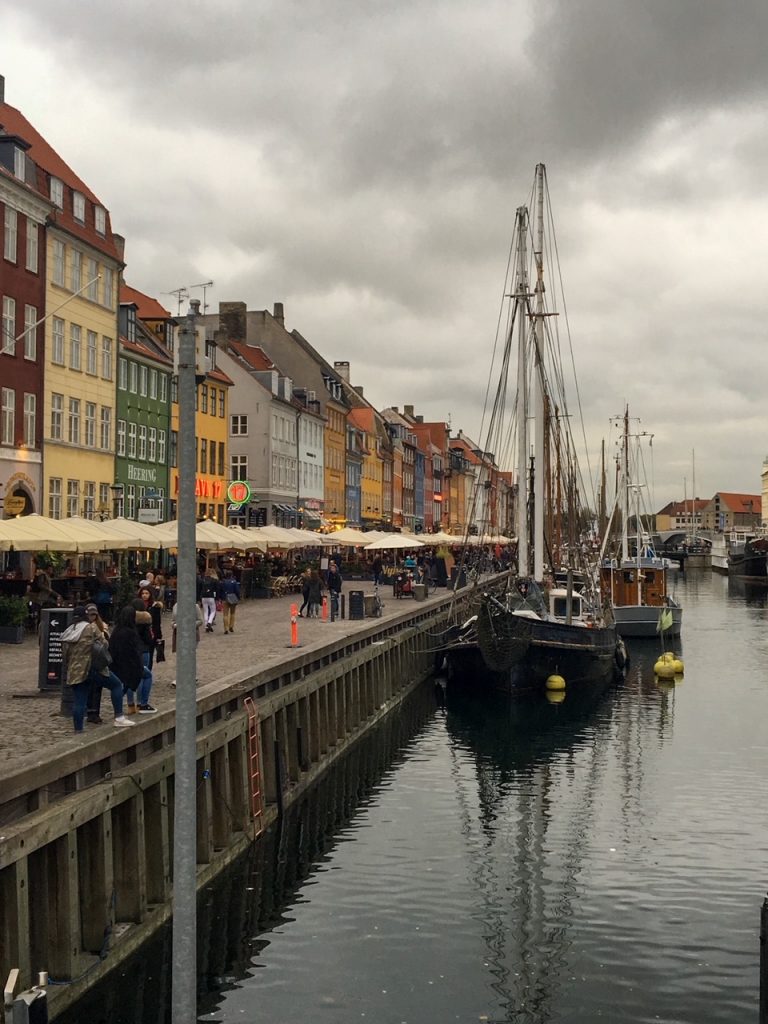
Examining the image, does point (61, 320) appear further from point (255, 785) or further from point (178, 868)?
point (178, 868)

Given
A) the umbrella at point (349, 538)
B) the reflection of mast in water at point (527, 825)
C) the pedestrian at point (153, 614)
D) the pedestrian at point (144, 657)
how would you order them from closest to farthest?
1. the reflection of mast in water at point (527, 825)
2. the pedestrian at point (144, 657)
3. the pedestrian at point (153, 614)
4. the umbrella at point (349, 538)

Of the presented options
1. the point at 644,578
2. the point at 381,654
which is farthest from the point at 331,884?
the point at 644,578

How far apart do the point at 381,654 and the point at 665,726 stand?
8.31 metres

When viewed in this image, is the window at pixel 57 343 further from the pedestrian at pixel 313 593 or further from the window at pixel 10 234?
the pedestrian at pixel 313 593

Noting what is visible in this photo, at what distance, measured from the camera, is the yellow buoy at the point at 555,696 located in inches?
1522

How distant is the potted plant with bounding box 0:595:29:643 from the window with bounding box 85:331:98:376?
89.9ft

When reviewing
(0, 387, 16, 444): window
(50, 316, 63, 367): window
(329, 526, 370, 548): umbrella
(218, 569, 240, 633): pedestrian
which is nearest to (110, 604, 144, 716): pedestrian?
(218, 569, 240, 633): pedestrian

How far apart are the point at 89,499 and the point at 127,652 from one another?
127 ft

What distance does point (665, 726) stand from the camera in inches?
1347

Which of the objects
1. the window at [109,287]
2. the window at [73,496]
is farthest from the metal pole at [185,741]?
the window at [109,287]

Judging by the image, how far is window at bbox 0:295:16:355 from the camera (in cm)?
4591

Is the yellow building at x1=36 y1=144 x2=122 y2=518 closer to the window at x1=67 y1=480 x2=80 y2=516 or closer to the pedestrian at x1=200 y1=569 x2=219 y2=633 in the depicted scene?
the window at x1=67 y1=480 x2=80 y2=516

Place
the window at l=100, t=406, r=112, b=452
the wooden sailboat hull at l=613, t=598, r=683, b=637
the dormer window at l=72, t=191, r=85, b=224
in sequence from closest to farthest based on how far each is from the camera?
1. the dormer window at l=72, t=191, r=85, b=224
2. the window at l=100, t=406, r=112, b=452
3. the wooden sailboat hull at l=613, t=598, r=683, b=637

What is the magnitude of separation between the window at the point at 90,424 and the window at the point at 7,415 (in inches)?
318
